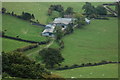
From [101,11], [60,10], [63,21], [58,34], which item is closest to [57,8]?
[60,10]

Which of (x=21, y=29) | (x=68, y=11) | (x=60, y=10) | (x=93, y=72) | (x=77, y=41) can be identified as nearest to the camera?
(x=93, y=72)

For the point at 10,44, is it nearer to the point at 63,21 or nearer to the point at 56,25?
the point at 56,25

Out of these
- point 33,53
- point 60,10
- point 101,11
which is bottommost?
point 33,53

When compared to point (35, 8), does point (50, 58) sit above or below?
below

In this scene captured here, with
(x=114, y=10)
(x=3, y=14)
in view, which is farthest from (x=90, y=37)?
(x=114, y=10)

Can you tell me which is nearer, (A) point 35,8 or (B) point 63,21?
(B) point 63,21

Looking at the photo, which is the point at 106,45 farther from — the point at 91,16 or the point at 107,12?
the point at 107,12
